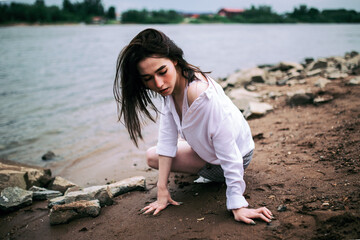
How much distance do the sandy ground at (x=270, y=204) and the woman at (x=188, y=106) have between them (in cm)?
16

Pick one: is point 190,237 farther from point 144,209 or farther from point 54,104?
point 54,104

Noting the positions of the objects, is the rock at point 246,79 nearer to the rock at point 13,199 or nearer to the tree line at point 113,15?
the rock at point 13,199

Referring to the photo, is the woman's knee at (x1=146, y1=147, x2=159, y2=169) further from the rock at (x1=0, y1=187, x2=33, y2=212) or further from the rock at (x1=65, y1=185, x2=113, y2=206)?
the rock at (x1=0, y1=187, x2=33, y2=212)

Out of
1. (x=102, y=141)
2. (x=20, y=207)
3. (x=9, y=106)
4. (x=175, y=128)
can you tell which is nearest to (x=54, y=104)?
(x=9, y=106)

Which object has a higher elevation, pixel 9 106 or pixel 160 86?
pixel 160 86

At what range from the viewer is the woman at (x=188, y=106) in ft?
6.29

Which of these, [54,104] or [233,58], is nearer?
[54,104]

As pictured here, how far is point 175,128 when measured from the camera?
7.86 ft

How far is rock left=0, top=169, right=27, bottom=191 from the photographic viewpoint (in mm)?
3031

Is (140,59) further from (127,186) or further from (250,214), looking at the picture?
(127,186)

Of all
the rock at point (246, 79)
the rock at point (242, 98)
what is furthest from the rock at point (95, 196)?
the rock at point (246, 79)

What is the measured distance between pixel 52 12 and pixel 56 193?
225ft

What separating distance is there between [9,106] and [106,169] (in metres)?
4.79

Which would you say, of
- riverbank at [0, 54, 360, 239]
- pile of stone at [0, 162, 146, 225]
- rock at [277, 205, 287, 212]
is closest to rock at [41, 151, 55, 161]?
pile of stone at [0, 162, 146, 225]
